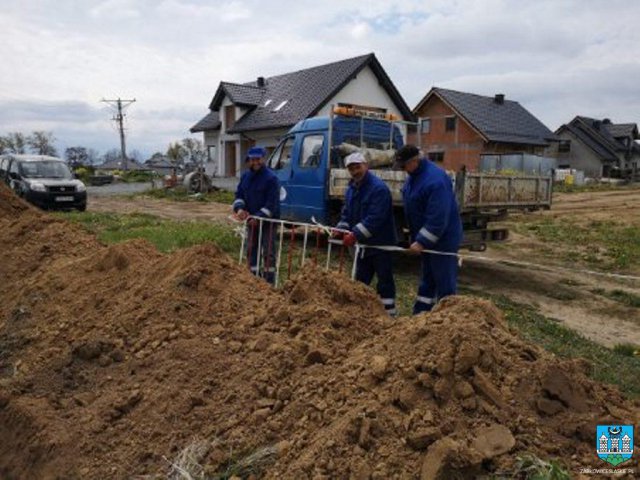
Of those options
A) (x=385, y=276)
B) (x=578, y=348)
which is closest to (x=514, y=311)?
(x=578, y=348)

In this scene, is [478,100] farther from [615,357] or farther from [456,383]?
[456,383]

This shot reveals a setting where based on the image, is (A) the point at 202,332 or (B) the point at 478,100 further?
(B) the point at 478,100

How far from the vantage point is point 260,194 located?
7.55m

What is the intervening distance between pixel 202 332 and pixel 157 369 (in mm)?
454

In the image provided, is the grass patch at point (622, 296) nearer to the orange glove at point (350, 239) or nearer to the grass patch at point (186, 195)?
the orange glove at point (350, 239)

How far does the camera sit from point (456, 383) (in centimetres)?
292

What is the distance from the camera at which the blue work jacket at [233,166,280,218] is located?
7.48 metres

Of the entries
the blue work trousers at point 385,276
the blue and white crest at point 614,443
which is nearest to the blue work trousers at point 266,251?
the blue work trousers at point 385,276

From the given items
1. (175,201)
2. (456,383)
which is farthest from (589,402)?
(175,201)

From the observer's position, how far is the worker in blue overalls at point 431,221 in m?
5.28

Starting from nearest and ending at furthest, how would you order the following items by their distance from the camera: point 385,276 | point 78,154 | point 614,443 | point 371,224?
point 614,443 → point 371,224 → point 385,276 → point 78,154

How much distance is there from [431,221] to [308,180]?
497 centimetres

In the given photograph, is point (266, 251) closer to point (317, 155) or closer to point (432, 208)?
point (432, 208)

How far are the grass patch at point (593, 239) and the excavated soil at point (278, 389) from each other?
8798mm
